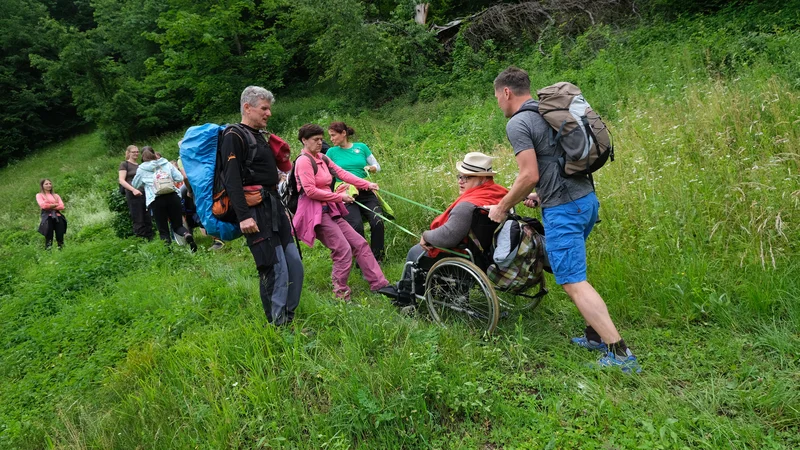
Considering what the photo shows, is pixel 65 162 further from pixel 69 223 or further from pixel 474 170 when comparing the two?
pixel 474 170

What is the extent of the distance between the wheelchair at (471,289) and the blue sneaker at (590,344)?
0.47 metres

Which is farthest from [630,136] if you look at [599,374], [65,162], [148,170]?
[65,162]

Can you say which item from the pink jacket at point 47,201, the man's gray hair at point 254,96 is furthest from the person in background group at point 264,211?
the pink jacket at point 47,201

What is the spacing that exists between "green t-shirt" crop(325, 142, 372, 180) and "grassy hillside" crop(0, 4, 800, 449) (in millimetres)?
891

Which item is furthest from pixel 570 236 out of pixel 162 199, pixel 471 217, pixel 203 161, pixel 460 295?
pixel 162 199

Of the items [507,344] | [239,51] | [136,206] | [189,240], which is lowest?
[189,240]

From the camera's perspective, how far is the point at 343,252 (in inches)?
197

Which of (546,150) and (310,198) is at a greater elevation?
Result: (546,150)

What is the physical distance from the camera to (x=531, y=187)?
323 centimetres

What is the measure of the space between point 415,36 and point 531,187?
1732 centimetres

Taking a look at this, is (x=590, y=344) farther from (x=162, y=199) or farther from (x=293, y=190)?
(x=162, y=199)

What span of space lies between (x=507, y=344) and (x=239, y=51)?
25007 mm

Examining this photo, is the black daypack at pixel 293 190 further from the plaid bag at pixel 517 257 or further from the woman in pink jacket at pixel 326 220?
the plaid bag at pixel 517 257

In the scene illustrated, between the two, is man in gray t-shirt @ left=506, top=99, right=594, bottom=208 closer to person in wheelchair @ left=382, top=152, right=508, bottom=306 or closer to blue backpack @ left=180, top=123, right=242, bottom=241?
person in wheelchair @ left=382, top=152, right=508, bottom=306
